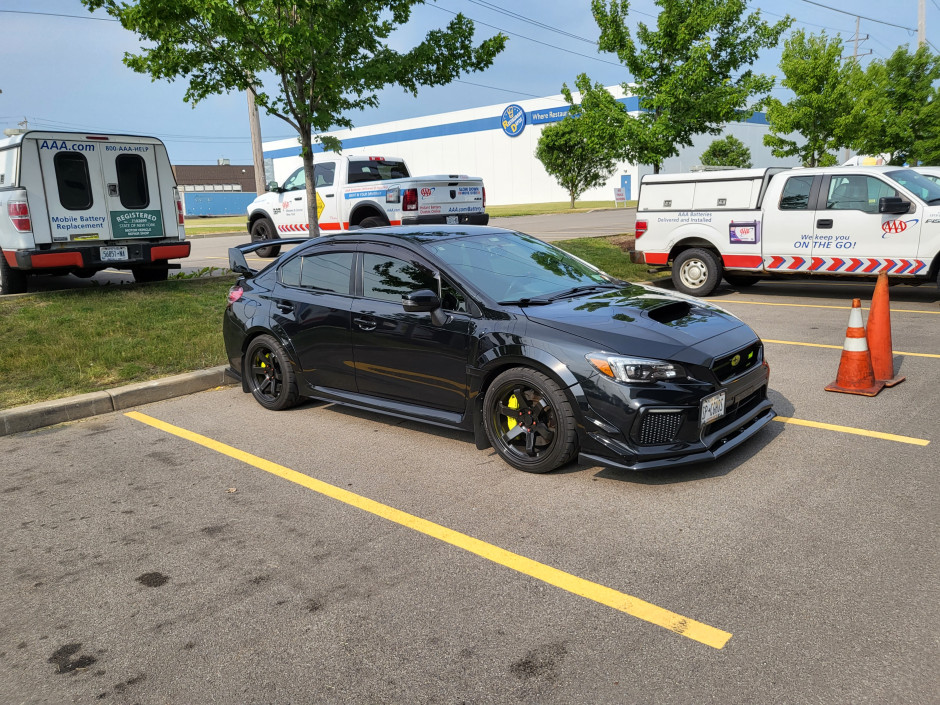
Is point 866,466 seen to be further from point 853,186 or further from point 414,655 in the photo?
point 853,186

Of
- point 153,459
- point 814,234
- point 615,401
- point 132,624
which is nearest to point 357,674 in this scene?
point 132,624

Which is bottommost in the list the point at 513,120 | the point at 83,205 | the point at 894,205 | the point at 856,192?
the point at 894,205

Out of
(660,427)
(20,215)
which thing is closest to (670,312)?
(660,427)

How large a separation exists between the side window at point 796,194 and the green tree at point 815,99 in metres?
9.36

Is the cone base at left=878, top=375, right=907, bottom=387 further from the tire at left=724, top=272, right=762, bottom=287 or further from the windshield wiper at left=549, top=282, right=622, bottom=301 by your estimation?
the tire at left=724, top=272, right=762, bottom=287

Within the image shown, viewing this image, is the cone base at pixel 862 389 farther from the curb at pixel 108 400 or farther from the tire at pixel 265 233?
the tire at pixel 265 233

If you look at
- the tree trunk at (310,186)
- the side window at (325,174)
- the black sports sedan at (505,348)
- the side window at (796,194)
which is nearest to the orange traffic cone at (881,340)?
the black sports sedan at (505,348)

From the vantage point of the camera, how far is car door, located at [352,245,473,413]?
508 cm

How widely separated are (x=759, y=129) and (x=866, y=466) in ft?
259

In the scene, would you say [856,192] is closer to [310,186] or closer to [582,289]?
[582,289]

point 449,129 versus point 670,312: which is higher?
point 449,129

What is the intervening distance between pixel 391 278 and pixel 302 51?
669 cm

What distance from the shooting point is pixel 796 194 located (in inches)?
426

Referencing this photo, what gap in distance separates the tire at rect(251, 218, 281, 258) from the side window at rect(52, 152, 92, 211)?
6.02 metres
